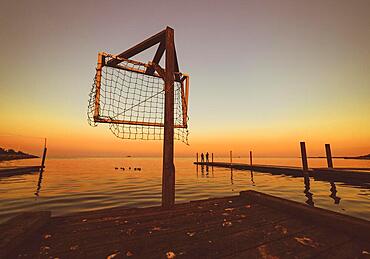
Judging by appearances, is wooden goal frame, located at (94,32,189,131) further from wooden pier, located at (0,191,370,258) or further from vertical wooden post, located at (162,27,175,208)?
wooden pier, located at (0,191,370,258)

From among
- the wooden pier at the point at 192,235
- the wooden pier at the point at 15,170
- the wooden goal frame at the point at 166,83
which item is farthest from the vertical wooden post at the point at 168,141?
the wooden pier at the point at 15,170

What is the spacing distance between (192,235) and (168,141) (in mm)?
2159

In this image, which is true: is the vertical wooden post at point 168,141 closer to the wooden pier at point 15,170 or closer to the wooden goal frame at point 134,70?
the wooden goal frame at point 134,70

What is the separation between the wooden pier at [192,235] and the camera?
232 centimetres

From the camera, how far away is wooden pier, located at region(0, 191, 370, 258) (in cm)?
232

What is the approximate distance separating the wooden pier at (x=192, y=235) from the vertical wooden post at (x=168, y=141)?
42 centimetres

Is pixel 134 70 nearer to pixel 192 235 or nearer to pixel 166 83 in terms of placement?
pixel 166 83

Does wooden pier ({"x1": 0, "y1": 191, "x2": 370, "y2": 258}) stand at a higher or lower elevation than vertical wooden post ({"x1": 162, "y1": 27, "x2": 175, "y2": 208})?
lower

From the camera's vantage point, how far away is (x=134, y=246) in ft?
8.23

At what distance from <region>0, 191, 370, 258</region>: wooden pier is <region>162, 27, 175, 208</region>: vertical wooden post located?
42cm

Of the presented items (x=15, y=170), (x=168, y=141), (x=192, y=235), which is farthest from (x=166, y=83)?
(x=15, y=170)

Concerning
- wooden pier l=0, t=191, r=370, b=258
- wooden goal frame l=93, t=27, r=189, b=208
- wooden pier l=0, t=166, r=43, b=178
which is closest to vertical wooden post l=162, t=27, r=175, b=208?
wooden goal frame l=93, t=27, r=189, b=208

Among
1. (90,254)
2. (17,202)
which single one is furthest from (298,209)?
(17,202)

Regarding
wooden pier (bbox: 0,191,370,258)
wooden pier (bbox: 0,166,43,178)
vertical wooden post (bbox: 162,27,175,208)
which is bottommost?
wooden pier (bbox: 0,166,43,178)
